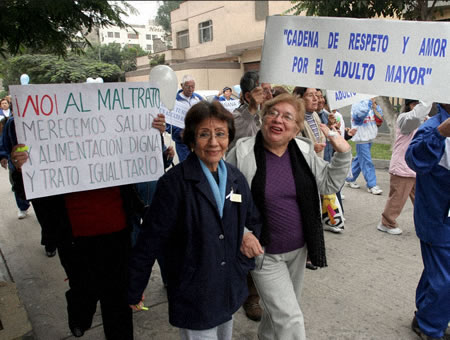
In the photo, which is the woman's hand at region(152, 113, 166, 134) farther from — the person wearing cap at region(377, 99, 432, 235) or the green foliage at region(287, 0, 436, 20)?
the green foliage at region(287, 0, 436, 20)

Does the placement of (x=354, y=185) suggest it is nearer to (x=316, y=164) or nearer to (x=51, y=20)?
(x=316, y=164)

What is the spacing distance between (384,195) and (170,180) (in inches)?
221

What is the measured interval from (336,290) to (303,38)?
2330 millimetres

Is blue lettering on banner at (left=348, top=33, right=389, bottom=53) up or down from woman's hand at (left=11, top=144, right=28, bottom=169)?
up

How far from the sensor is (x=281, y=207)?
2258mm

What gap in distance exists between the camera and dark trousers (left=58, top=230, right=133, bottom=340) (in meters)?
2.52

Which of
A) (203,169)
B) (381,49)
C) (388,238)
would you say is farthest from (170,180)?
(388,238)

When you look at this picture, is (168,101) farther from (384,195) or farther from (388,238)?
(384,195)

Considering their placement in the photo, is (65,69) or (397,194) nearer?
(397,194)

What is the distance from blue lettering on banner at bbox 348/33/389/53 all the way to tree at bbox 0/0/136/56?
1662 millimetres

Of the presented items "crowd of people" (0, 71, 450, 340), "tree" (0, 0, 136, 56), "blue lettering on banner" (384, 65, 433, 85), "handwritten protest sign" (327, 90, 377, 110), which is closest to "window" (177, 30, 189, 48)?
"handwritten protest sign" (327, 90, 377, 110)

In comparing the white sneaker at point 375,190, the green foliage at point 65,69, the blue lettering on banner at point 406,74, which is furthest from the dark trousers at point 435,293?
the green foliage at point 65,69

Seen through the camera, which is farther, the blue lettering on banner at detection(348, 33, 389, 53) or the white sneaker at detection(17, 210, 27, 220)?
the white sneaker at detection(17, 210, 27, 220)

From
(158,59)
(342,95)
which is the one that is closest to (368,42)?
(342,95)
